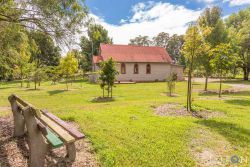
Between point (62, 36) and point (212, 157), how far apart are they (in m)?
4.94

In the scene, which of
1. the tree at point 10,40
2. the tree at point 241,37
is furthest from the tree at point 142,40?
the tree at point 10,40

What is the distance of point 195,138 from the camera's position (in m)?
6.13

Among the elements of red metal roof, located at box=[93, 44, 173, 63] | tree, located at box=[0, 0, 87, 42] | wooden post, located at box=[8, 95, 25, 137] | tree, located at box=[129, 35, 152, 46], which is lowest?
Answer: wooden post, located at box=[8, 95, 25, 137]

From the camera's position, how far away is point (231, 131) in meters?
6.93

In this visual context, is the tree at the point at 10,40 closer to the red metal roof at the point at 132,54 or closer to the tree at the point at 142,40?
the red metal roof at the point at 132,54

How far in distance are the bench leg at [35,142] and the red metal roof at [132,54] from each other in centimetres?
3260

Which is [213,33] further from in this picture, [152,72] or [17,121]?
[17,121]

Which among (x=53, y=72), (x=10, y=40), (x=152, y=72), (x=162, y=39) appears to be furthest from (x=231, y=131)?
(x=162, y=39)

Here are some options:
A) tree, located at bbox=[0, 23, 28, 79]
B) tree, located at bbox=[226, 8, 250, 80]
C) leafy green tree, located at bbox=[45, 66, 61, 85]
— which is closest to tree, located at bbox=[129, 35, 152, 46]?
tree, located at bbox=[226, 8, 250, 80]

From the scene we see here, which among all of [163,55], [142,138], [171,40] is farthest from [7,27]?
[171,40]

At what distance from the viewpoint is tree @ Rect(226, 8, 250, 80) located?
27.2 metres

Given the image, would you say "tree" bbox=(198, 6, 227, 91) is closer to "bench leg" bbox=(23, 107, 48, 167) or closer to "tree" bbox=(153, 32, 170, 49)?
"bench leg" bbox=(23, 107, 48, 167)

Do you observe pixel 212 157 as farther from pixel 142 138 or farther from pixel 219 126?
pixel 219 126

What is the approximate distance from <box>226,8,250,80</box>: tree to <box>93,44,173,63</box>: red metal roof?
1107 centimetres
